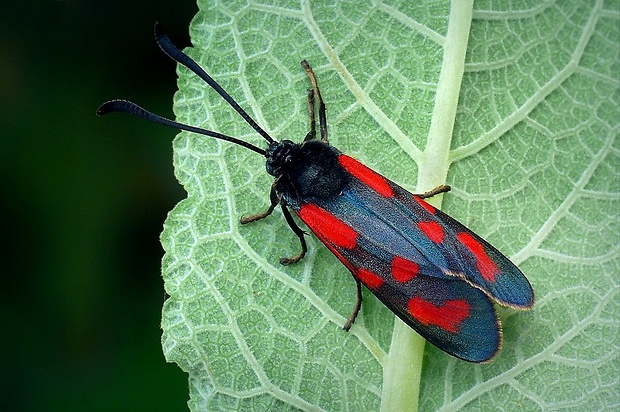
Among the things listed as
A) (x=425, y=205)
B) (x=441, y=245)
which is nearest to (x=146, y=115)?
(x=425, y=205)

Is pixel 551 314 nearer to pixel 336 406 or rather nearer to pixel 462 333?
pixel 462 333

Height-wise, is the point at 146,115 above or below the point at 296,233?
above

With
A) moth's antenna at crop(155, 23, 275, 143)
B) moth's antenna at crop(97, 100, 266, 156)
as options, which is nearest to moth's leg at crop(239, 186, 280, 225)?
moth's antenna at crop(97, 100, 266, 156)

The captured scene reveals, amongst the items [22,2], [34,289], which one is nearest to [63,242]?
[34,289]

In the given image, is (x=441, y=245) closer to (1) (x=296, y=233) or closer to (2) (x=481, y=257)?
(2) (x=481, y=257)

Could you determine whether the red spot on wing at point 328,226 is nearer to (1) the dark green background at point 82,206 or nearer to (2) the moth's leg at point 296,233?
(2) the moth's leg at point 296,233

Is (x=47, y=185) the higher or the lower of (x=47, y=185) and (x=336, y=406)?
the higher

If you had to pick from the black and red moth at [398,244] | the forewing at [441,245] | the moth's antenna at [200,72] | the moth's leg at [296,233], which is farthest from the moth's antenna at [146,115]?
the forewing at [441,245]
